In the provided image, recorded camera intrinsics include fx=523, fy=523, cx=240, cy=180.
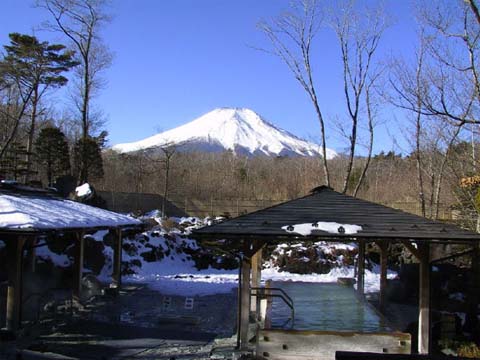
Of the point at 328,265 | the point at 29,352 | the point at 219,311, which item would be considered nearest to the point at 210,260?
the point at 328,265

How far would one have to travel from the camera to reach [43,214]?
10492 mm

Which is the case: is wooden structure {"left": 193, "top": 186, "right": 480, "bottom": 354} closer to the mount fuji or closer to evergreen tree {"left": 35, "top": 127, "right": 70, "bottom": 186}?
evergreen tree {"left": 35, "top": 127, "right": 70, "bottom": 186}

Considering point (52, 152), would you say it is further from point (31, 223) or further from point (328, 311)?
point (328, 311)

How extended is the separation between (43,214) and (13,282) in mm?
1621

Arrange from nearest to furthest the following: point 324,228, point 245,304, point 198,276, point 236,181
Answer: point 324,228
point 245,304
point 198,276
point 236,181

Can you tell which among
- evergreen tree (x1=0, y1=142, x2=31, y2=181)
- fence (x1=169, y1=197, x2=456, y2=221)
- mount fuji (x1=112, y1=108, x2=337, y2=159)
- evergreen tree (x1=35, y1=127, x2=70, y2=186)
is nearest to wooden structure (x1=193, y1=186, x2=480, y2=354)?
evergreen tree (x1=0, y1=142, x2=31, y2=181)

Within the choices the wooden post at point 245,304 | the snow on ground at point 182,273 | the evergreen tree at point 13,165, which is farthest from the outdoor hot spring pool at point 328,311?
the evergreen tree at point 13,165

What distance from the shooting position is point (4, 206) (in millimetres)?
10125

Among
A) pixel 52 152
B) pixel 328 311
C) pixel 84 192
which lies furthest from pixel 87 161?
pixel 328 311

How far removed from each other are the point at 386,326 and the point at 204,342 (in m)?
3.39

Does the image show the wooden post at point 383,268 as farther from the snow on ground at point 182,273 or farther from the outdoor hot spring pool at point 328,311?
the snow on ground at point 182,273

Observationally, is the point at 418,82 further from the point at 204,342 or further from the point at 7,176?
the point at 7,176

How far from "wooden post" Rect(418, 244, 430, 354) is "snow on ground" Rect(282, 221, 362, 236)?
46.2 inches

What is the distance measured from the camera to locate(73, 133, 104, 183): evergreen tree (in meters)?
27.1
